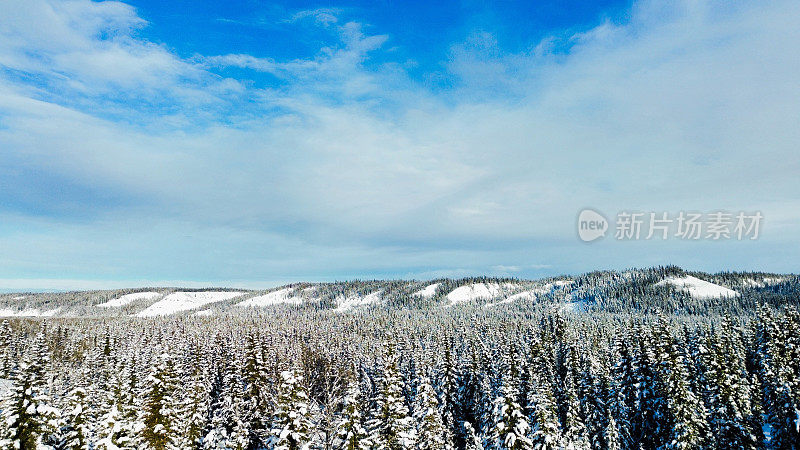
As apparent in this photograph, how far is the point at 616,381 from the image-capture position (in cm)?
5044

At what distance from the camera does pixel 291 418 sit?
26906mm

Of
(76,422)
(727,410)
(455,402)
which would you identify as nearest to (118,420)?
(76,422)

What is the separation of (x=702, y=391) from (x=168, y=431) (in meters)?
56.8

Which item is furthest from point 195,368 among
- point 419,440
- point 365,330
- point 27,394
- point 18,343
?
point 365,330

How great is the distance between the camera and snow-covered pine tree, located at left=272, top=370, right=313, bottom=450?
2661 centimetres

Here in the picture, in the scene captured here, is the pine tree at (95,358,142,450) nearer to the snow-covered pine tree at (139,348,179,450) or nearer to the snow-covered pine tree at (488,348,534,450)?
the snow-covered pine tree at (139,348,179,450)

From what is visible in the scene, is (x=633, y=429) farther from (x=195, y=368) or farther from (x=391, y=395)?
(x=195, y=368)

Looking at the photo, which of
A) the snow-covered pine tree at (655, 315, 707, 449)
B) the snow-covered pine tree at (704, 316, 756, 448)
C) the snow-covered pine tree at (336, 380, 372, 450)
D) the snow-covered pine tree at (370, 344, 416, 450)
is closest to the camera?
the snow-covered pine tree at (336, 380, 372, 450)

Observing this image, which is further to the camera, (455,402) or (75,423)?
(455,402)

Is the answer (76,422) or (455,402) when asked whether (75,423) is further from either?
(455,402)

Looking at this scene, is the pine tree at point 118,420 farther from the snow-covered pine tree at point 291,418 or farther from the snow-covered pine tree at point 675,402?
the snow-covered pine tree at point 675,402

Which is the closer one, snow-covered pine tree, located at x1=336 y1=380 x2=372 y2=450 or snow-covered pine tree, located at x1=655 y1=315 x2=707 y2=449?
snow-covered pine tree, located at x1=336 y1=380 x2=372 y2=450

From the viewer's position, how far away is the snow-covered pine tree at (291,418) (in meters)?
26.6

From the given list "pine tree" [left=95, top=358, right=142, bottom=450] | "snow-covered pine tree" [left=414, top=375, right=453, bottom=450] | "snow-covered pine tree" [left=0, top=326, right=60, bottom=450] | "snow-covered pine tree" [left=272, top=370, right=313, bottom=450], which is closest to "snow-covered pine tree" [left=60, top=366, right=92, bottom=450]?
"pine tree" [left=95, top=358, right=142, bottom=450]
